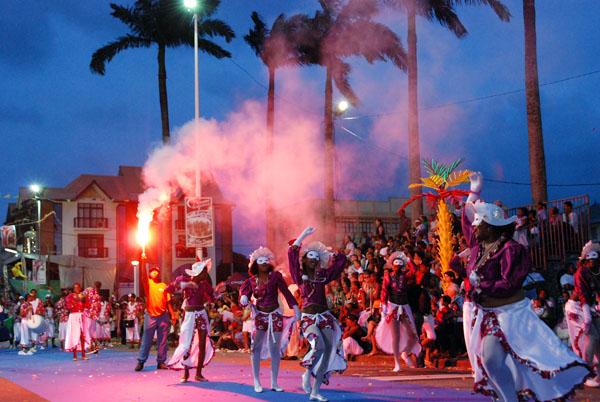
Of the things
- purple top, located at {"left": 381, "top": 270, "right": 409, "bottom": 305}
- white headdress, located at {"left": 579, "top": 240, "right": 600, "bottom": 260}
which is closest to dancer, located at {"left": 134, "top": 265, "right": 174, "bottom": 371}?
purple top, located at {"left": 381, "top": 270, "right": 409, "bottom": 305}

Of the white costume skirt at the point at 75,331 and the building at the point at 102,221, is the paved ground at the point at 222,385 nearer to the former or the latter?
the white costume skirt at the point at 75,331

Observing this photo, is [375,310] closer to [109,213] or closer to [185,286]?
[185,286]

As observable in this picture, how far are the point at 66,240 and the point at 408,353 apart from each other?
1919 inches

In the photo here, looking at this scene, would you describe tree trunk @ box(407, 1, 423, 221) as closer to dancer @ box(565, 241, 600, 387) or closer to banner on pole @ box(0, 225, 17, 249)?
dancer @ box(565, 241, 600, 387)

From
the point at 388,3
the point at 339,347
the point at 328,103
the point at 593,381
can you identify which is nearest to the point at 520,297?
the point at 339,347

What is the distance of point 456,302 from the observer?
14.7 meters

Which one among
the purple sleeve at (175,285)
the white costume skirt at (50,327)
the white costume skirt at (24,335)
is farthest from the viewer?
→ the white costume skirt at (50,327)

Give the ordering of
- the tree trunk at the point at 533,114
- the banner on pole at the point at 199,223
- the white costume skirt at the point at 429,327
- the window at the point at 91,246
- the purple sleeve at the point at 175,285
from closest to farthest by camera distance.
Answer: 1. the purple sleeve at the point at 175,285
2. the white costume skirt at the point at 429,327
3. the tree trunk at the point at 533,114
4. the banner on pole at the point at 199,223
5. the window at the point at 91,246

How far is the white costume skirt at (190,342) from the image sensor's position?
1224 centimetres

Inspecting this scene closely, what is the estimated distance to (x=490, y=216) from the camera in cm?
701

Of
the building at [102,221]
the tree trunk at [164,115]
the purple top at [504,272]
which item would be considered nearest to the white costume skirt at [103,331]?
the tree trunk at [164,115]

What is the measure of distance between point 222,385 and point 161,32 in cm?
2520

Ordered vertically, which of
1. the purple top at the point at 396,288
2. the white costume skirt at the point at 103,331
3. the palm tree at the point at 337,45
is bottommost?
the white costume skirt at the point at 103,331

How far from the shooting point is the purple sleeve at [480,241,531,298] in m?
6.64
